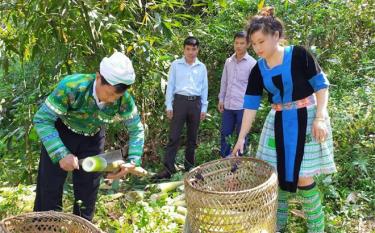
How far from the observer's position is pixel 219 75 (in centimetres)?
610

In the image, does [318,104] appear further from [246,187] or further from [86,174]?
[86,174]

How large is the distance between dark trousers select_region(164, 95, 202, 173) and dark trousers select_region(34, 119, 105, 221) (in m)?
1.96

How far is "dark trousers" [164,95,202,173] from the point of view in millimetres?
4746

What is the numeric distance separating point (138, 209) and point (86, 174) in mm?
390

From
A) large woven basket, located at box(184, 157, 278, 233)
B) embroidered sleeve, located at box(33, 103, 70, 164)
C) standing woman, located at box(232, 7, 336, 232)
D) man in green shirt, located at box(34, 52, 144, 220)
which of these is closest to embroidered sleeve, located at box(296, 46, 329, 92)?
standing woman, located at box(232, 7, 336, 232)

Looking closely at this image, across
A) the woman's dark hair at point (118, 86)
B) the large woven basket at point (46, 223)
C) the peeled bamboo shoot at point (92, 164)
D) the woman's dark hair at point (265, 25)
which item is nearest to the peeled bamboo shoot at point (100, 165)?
the peeled bamboo shoot at point (92, 164)

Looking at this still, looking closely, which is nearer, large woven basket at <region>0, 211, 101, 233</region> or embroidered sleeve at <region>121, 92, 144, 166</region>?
large woven basket at <region>0, 211, 101, 233</region>

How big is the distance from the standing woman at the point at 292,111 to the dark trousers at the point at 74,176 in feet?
3.01

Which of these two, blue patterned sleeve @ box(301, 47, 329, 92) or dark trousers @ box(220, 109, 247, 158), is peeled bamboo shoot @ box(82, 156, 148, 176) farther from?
dark trousers @ box(220, 109, 247, 158)

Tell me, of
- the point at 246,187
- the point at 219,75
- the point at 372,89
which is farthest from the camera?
the point at 219,75

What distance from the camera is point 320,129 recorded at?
266 cm

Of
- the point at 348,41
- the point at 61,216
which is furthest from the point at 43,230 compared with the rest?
the point at 348,41

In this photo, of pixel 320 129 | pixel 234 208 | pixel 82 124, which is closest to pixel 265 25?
pixel 320 129

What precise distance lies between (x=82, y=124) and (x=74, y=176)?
1.31ft
